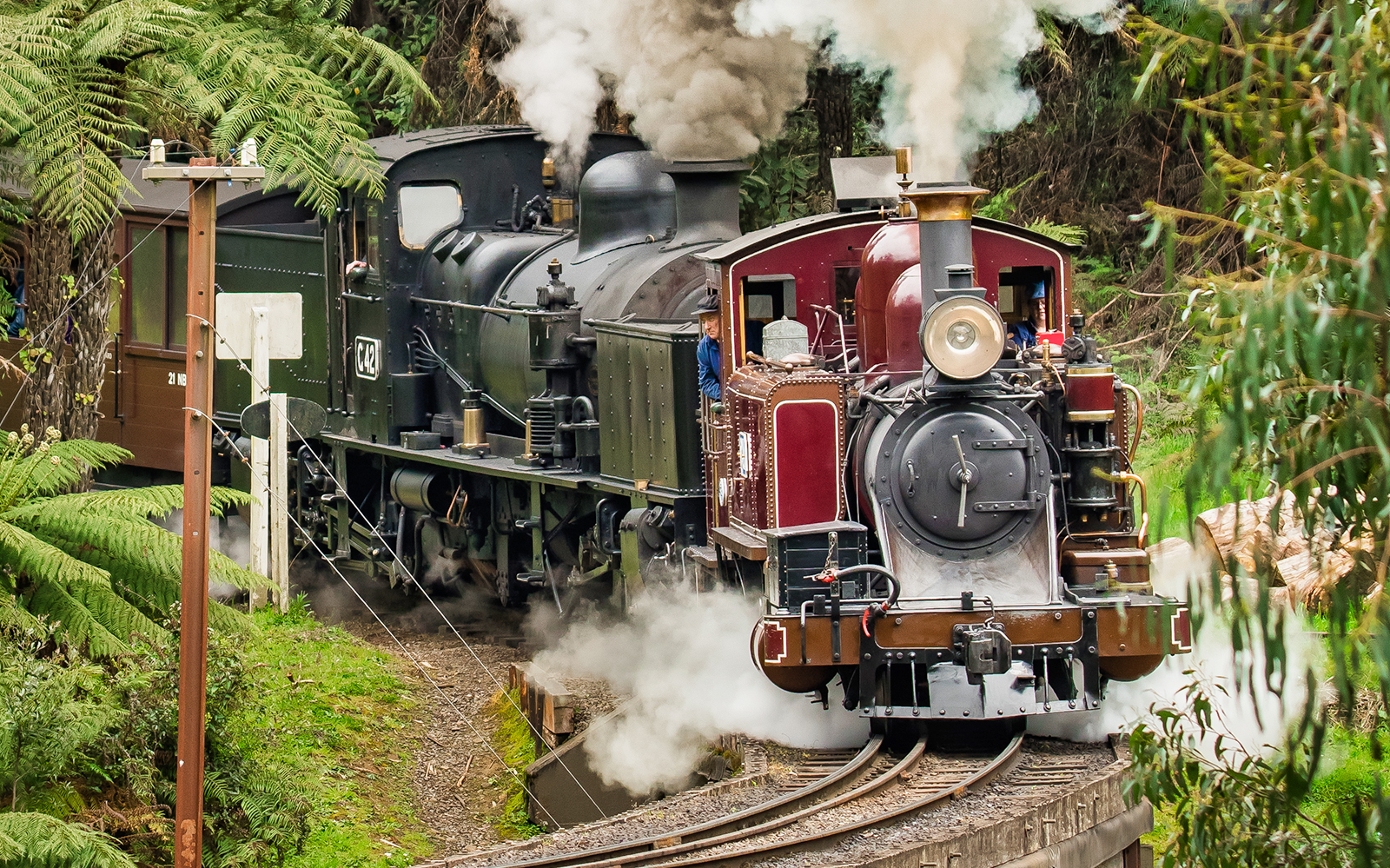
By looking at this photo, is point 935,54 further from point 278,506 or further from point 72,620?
point 72,620

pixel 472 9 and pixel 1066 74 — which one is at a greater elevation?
pixel 472 9

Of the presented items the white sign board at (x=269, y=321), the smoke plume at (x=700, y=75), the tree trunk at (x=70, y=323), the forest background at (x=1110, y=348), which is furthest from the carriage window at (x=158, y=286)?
the tree trunk at (x=70, y=323)

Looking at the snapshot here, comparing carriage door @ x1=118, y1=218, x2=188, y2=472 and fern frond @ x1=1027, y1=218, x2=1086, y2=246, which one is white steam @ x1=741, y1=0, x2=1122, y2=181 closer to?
fern frond @ x1=1027, y1=218, x2=1086, y2=246

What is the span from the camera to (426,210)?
12352 mm

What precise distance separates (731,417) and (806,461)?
850 mm

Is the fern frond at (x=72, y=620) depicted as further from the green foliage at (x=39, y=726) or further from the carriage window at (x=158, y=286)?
the carriage window at (x=158, y=286)

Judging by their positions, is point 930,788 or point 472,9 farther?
point 472,9

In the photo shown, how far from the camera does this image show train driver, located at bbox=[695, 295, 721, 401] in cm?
858

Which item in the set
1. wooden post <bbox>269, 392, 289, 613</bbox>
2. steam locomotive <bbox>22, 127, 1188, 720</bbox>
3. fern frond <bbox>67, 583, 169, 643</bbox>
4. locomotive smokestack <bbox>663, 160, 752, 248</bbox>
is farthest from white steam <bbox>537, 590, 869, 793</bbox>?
wooden post <bbox>269, 392, 289, 613</bbox>

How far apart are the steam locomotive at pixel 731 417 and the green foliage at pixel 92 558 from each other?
5.01 ft

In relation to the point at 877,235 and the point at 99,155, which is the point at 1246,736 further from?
the point at 99,155

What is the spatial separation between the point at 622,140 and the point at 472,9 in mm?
4982

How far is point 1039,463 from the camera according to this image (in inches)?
296

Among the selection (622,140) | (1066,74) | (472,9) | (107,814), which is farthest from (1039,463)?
(472,9)
